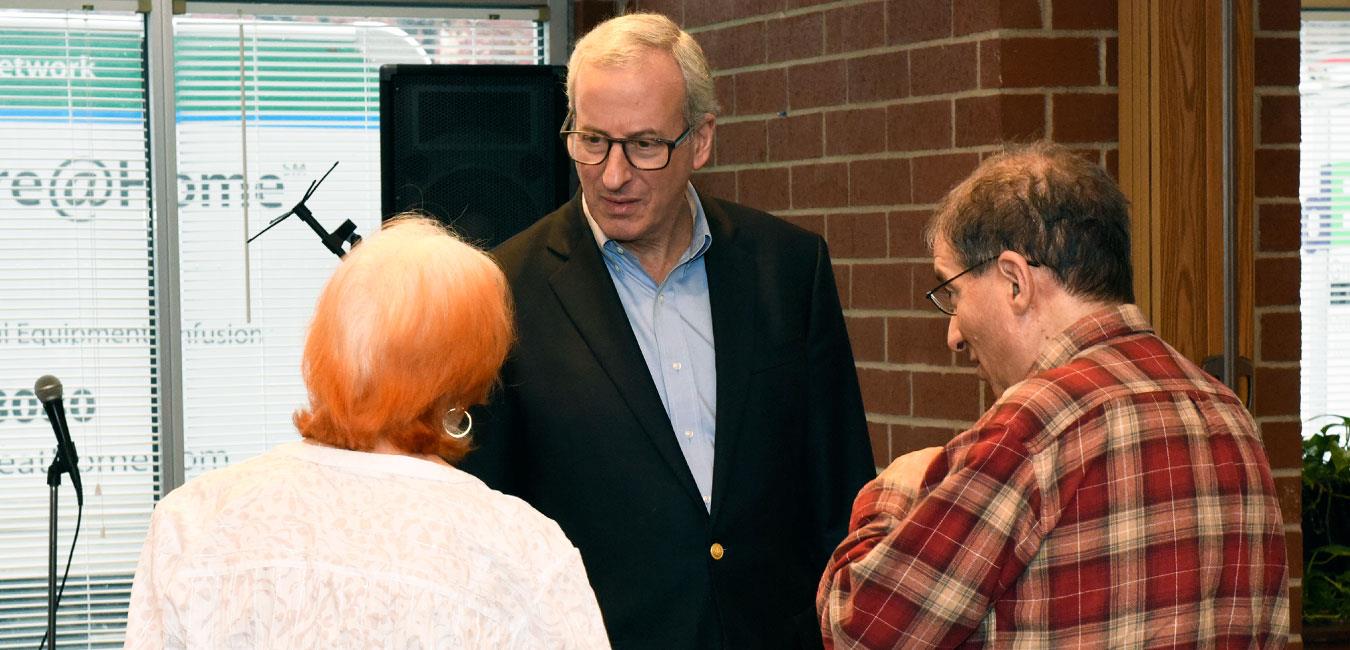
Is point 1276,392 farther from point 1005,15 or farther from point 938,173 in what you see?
point 1005,15

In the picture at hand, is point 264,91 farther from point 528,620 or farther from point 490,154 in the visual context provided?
point 528,620

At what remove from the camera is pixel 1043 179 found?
163 centimetres

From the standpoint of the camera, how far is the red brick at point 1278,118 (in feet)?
9.62

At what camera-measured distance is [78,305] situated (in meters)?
4.37

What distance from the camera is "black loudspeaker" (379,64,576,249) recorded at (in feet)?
11.2

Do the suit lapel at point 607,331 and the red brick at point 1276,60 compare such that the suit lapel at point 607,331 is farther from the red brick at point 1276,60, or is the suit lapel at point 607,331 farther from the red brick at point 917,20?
the red brick at point 1276,60

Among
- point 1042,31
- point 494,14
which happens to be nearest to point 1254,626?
point 1042,31

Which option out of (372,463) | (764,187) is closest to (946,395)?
(764,187)

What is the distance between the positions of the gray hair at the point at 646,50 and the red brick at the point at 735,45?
1273 millimetres

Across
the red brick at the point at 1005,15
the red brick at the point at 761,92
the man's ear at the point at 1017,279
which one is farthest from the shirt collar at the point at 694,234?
the red brick at the point at 761,92

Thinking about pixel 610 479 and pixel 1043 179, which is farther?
pixel 610 479

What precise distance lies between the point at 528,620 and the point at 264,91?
11.0ft

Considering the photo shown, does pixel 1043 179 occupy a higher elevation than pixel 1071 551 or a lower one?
higher

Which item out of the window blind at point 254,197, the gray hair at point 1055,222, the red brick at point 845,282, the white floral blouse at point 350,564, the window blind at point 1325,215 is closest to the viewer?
the white floral blouse at point 350,564
